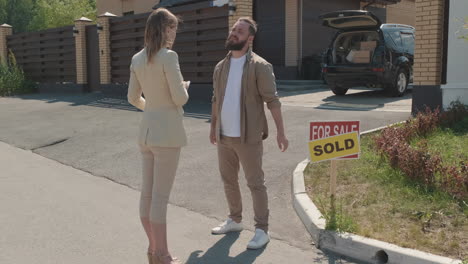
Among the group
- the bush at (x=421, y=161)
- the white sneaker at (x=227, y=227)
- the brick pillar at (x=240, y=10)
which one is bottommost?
the white sneaker at (x=227, y=227)

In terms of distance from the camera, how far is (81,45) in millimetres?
18906

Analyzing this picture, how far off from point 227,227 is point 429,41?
6.01 metres

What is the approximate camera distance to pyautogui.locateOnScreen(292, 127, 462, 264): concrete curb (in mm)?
3836

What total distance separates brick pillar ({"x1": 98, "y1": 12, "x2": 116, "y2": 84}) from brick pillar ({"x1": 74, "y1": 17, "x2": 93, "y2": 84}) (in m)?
1.87

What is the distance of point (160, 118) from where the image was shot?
3.79 meters

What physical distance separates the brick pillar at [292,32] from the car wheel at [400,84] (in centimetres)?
607

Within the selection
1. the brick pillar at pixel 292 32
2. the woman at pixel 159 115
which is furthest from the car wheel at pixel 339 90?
the woman at pixel 159 115

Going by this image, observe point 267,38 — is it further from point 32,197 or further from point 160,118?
point 160,118

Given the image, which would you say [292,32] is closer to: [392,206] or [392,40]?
[392,40]

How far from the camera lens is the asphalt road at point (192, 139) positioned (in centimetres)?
585

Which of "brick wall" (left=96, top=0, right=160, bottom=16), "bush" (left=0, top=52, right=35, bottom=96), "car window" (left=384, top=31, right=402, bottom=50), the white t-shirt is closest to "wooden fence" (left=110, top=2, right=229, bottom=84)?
Answer: "car window" (left=384, top=31, right=402, bottom=50)

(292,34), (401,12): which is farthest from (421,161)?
(401,12)

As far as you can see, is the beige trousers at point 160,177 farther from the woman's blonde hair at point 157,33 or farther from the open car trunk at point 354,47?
the open car trunk at point 354,47

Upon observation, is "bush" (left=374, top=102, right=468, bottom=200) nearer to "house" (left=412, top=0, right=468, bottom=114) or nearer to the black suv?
"house" (left=412, top=0, right=468, bottom=114)
